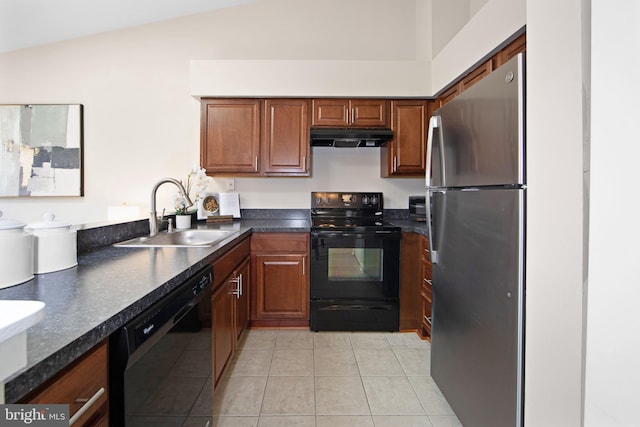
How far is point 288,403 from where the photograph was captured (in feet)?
5.25

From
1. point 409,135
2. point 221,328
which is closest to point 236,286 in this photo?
point 221,328

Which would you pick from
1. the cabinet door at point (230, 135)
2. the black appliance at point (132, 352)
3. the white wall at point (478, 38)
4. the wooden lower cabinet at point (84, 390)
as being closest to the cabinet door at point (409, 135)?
the white wall at point (478, 38)

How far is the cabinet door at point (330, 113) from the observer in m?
2.61

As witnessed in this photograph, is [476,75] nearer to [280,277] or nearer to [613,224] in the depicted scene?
[613,224]

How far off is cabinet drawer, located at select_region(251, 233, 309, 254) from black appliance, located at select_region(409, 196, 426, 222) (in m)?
1.05

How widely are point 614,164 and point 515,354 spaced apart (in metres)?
0.78

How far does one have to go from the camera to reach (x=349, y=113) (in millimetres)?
2617

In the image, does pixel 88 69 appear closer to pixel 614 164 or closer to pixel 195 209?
pixel 195 209

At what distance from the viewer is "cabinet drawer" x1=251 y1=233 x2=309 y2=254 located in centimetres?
240

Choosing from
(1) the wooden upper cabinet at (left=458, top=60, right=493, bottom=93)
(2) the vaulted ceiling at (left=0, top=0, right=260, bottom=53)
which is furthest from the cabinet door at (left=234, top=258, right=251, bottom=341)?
(2) the vaulted ceiling at (left=0, top=0, right=260, bottom=53)

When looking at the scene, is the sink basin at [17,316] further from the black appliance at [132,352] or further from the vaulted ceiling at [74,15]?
the vaulted ceiling at [74,15]

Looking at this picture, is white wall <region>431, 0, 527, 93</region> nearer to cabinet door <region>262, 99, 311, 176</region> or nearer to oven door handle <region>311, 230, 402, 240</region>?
cabinet door <region>262, 99, 311, 176</region>

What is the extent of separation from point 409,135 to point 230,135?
163 centimetres

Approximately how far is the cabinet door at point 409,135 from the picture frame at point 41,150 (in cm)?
309
